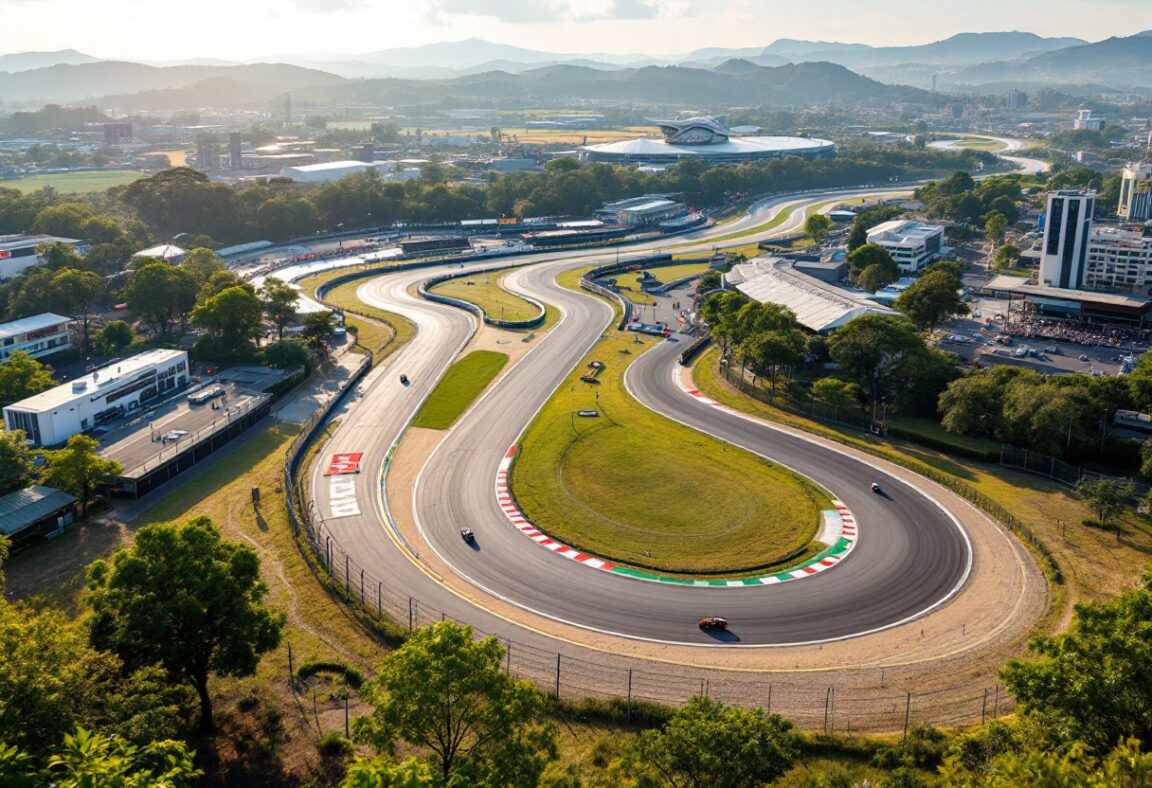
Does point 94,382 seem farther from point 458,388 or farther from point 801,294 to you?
point 801,294

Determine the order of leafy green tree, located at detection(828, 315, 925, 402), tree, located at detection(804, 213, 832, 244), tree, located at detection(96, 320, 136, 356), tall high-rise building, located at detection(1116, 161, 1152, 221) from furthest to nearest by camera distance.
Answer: tall high-rise building, located at detection(1116, 161, 1152, 221) < tree, located at detection(804, 213, 832, 244) < tree, located at detection(96, 320, 136, 356) < leafy green tree, located at detection(828, 315, 925, 402)

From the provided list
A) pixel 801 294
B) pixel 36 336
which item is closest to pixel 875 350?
pixel 801 294

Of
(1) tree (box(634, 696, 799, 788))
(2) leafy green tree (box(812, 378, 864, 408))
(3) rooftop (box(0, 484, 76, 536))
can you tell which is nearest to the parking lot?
(3) rooftop (box(0, 484, 76, 536))

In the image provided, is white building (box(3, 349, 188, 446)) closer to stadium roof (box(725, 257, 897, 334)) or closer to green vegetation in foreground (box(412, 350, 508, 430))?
green vegetation in foreground (box(412, 350, 508, 430))

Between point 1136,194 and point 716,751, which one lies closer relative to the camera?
point 716,751

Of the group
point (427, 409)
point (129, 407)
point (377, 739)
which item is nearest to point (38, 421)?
point (129, 407)

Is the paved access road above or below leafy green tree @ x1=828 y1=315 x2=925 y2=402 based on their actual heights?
below
